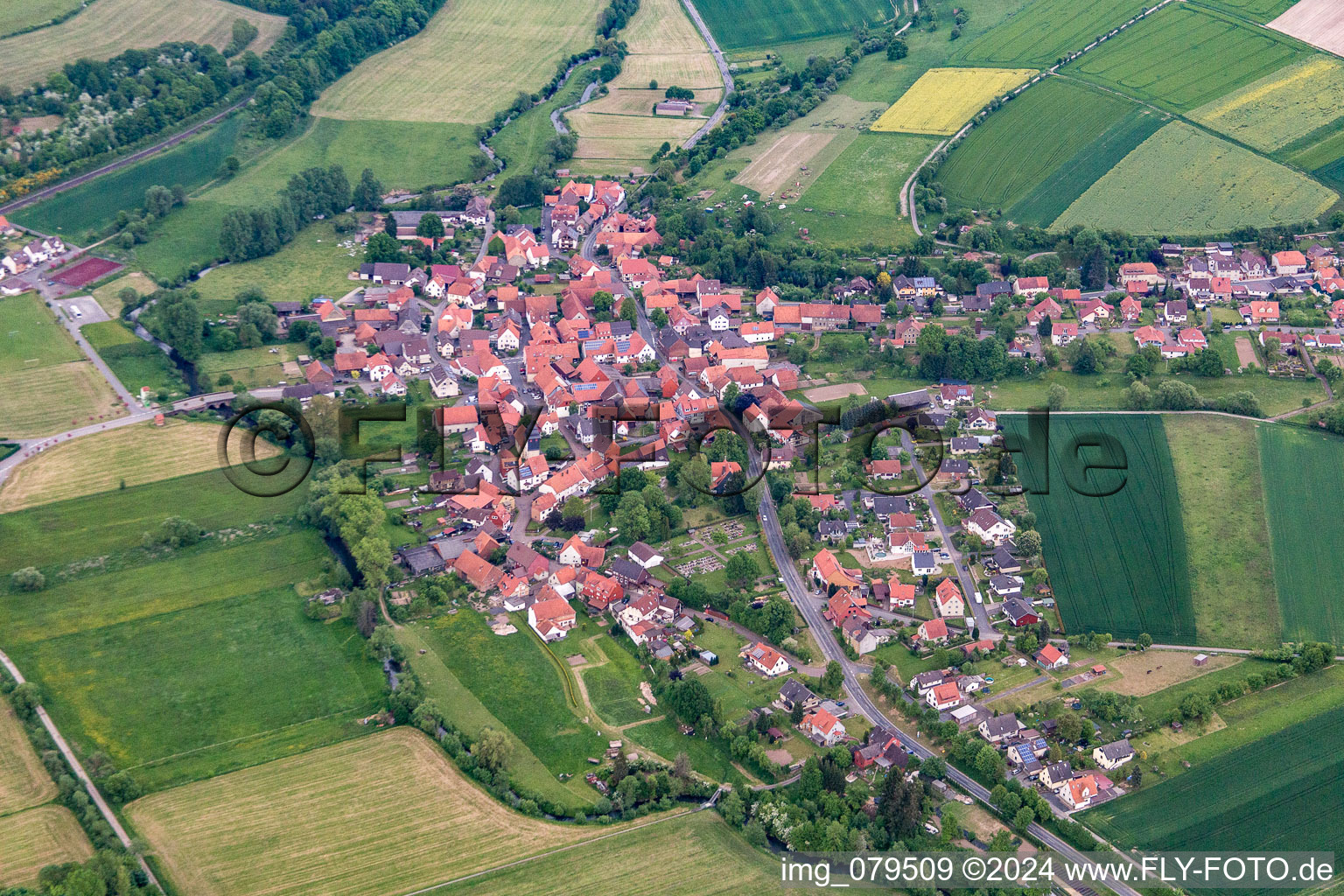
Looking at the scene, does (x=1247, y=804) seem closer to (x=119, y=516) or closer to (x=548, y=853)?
(x=548, y=853)

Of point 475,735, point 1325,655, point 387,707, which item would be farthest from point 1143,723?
point 387,707

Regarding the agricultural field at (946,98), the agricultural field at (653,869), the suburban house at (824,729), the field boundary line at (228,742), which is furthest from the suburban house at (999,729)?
the agricultural field at (946,98)

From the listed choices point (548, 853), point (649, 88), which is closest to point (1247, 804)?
point (548, 853)

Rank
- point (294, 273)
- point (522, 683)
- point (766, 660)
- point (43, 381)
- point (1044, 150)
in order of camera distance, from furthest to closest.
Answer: point (1044, 150) < point (294, 273) < point (43, 381) < point (766, 660) < point (522, 683)

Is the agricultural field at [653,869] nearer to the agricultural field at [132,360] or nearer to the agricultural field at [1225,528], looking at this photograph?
the agricultural field at [1225,528]

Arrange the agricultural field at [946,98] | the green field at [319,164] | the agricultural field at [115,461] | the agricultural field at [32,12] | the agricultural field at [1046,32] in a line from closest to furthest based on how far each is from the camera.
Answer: the agricultural field at [115,461] → the green field at [319,164] → the agricultural field at [946,98] → the agricultural field at [32,12] → the agricultural field at [1046,32]

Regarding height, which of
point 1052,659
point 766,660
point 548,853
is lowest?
point 548,853

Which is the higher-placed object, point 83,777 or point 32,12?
point 32,12
